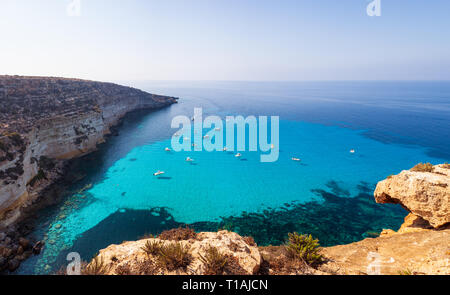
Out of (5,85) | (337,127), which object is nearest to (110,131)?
(5,85)

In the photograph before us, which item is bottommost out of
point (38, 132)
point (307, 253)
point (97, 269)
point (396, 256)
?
point (396, 256)

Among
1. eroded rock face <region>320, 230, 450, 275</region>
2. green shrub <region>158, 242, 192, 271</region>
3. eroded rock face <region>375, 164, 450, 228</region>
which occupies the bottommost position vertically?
eroded rock face <region>320, 230, 450, 275</region>

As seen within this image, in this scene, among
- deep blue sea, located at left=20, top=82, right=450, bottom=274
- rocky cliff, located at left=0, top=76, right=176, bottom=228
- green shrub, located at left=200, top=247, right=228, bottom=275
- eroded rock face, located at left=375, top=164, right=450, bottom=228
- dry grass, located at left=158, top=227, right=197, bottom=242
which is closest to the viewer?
green shrub, located at left=200, top=247, right=228, bottom=275

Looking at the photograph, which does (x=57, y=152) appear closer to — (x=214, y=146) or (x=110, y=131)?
(x=110, y=131)

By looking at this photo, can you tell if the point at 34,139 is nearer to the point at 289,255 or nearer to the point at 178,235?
the point at 178,235

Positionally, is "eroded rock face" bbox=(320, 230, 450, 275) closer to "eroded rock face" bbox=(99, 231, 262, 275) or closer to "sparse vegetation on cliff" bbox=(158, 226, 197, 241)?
"eroded rock face" bbox=(99, 231, 262, 275)

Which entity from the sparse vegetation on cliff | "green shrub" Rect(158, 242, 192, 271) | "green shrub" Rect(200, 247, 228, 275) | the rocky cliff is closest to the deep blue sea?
the rocky cliff

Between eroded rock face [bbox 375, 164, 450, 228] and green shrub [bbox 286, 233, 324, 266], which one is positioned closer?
green shrub [bbox 286, 233, 324, 266]

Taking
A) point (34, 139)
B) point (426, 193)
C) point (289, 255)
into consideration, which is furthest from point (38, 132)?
point (426, 193)

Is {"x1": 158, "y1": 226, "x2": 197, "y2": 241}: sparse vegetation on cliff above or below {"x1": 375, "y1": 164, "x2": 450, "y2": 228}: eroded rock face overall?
below
